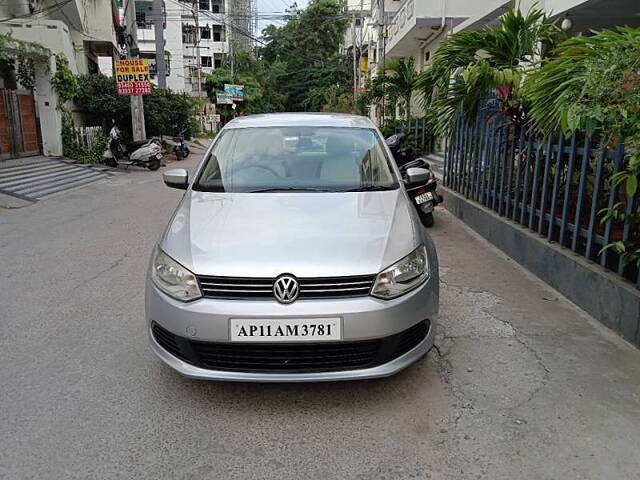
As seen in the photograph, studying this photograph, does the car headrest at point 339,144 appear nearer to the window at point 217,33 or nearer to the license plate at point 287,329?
the license plate at point 287,329

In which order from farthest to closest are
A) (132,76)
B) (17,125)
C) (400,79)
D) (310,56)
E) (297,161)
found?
(310,56) < (132,76) < (400,79) < (17,125) < (297,161)

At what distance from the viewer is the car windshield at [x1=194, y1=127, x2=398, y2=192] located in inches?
154

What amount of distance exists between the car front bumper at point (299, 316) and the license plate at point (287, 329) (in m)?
0.03

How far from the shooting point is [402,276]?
291 centimetres

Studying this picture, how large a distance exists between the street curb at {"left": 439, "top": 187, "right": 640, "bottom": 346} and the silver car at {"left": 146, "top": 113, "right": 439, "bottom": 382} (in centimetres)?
159

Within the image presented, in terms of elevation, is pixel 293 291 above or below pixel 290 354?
above

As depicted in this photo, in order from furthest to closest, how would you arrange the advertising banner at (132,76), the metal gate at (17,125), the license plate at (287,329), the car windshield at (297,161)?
the advertising banner at (132,76) < the metal gate at (17,125) < the car windshield at (297,161) < the license plate at (287,329)

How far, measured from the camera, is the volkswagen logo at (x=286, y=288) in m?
2.73

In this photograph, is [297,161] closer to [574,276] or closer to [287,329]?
[287,329]

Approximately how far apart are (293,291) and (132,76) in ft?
51.3

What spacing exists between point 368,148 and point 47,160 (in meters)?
12.8

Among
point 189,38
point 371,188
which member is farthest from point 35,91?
point 189,38

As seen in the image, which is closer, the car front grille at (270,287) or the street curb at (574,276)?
the car front grille at (270,287)

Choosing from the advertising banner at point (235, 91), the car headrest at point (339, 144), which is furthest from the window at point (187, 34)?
the car headrest at point (339, 144)
